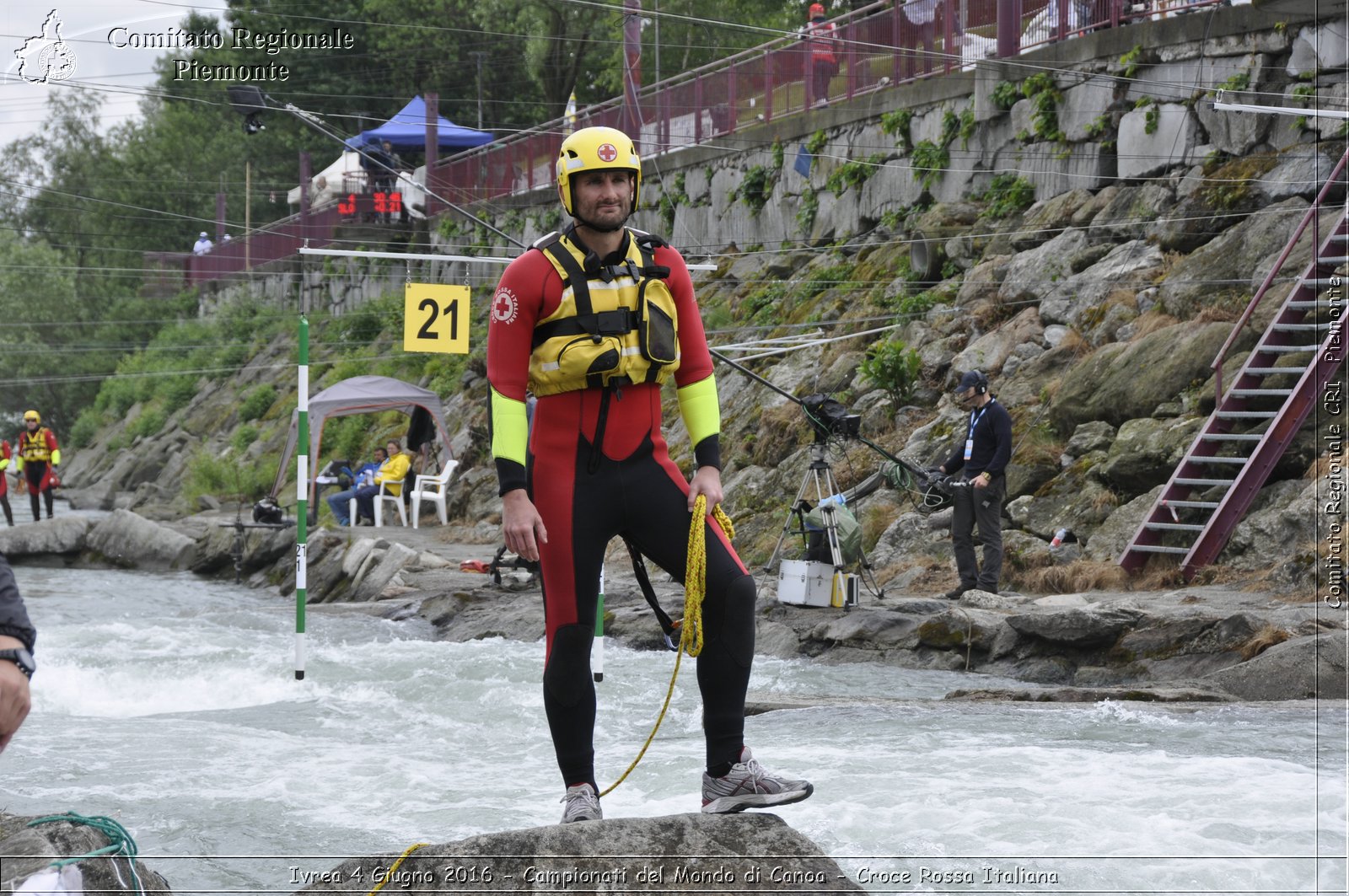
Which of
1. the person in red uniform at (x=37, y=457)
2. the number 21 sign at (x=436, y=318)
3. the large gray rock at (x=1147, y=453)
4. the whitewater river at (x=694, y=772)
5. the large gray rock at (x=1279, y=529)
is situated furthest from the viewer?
the person in red uniform at (x=37, y=457)

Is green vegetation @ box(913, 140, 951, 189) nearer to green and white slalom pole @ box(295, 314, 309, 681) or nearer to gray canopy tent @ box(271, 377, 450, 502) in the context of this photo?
gray canopy tent @ box(271, 377, 450, 502)

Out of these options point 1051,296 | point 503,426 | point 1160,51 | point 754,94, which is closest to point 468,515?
point 754,94

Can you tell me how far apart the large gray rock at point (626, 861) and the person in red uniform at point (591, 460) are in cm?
27

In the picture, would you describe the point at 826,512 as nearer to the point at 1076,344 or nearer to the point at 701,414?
the point at 1076,344

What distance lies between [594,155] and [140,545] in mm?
21551

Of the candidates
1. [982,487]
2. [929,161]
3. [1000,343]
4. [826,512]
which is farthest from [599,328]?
[929,161]

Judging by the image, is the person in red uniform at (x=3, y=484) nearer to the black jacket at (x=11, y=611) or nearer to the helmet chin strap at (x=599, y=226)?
the helmet chin strap at (x=599, y=226)

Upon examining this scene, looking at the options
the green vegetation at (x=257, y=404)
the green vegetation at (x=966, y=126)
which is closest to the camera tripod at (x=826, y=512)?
the green vegetation at (x=966, y=126)

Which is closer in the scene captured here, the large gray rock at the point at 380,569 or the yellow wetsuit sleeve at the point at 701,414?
the yellow wetsuit sleeve at the point at 701,414

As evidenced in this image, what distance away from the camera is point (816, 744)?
22.4 feet

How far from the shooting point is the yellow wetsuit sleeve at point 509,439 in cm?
417

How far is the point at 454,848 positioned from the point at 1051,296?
42.1 feet

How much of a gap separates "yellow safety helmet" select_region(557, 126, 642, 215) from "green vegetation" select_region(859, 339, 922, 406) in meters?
12.0

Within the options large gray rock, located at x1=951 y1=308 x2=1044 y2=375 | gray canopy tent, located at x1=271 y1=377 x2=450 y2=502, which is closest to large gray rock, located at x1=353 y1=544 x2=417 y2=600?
gray canopy tent, located at x1=271 y1=377 x2=450 y2=502
